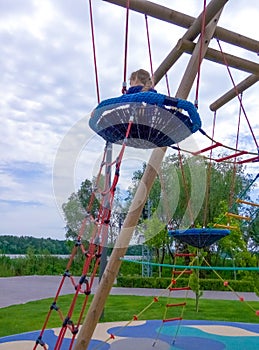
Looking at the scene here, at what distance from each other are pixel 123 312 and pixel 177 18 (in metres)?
6.10

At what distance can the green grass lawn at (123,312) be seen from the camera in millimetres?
6688

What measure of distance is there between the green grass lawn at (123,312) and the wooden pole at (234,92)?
3.31m

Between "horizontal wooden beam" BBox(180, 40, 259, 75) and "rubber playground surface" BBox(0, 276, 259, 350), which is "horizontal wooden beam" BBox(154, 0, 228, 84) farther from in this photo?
"rubber playground surface" BBox(0, 276, 259, 350)

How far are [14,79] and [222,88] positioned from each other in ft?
11.4

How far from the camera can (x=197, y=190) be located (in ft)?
15.0

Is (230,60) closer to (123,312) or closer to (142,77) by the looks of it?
(142,77)

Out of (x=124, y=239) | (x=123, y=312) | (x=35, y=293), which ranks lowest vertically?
(x=123, y=312)

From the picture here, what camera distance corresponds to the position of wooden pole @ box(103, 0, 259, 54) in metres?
3.47

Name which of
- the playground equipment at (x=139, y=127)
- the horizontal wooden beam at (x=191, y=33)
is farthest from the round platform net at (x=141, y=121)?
the horizontal wooden beam at (x=191, y=33)

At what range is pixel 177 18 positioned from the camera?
367 cm

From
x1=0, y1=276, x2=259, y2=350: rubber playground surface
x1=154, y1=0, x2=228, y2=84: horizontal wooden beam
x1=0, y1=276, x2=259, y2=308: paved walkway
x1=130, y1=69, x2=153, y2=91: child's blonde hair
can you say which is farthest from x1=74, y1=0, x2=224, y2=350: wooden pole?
x1=0, y1=276, x2=259, y2=308: paved walkway

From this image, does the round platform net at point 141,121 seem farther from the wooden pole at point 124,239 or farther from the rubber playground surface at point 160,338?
the rubber playground surface at point 160,338

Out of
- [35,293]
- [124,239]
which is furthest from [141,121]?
[35,293]

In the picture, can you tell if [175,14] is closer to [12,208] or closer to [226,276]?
[12,208]
